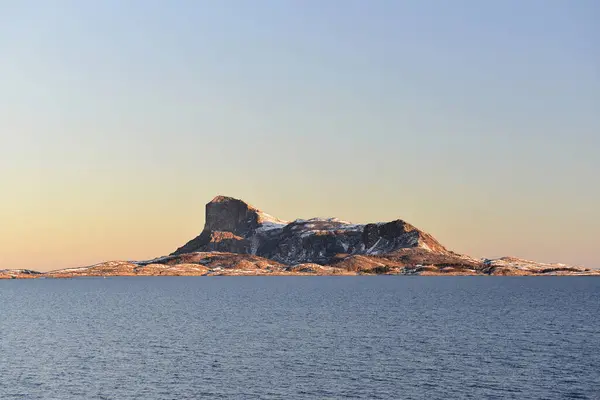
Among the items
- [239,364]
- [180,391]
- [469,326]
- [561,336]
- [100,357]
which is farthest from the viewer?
[469,326]

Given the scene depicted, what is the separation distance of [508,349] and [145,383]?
67.7 m

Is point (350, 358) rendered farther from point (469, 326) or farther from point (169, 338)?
point (469, 326)

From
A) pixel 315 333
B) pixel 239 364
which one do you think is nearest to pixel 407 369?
pixel 239 364

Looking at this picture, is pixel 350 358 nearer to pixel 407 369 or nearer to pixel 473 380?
pixel 407 369

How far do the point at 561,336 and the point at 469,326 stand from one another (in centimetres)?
2668

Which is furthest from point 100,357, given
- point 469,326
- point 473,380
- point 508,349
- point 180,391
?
point 469,326

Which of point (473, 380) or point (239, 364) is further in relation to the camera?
point (239, 364)

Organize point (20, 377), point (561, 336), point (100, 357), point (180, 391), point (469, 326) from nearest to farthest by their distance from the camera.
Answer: point (180, 391) → point (20, 377) → point (100, 357) → point (561, 336) → point (469, 326)

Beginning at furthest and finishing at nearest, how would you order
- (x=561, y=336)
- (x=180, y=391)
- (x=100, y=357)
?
1. (x=561, y=336)
2. (x=100, y=357)
3. (x=180, y=391)

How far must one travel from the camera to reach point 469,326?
18412cm

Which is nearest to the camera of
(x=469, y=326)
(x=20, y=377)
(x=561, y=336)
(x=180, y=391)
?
(x=180, y=391)

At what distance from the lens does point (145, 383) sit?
110m

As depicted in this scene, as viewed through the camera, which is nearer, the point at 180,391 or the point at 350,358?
the point at 180,391

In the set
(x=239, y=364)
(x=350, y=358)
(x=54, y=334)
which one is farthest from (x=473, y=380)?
(x=54, y=334)
